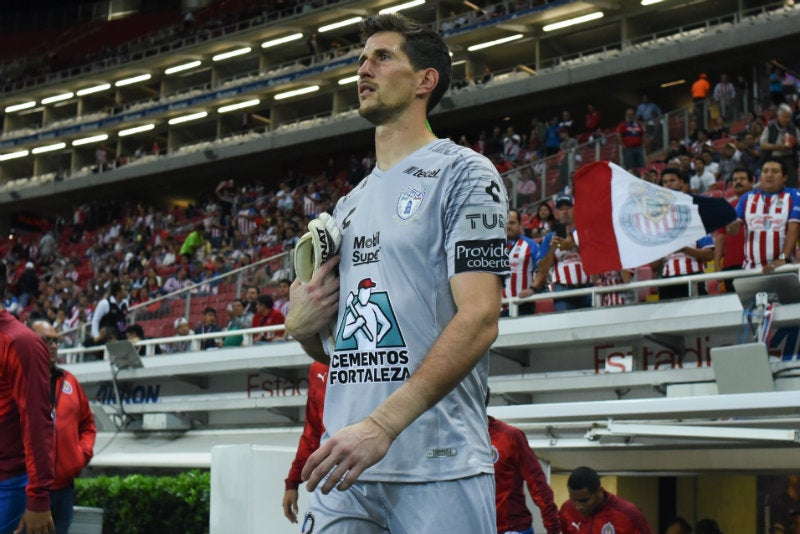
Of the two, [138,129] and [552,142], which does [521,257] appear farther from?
[138,129]

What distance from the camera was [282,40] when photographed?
41.5 metres

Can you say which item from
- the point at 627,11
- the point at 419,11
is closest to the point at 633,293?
the point at 627,11

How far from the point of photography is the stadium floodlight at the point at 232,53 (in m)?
42.6

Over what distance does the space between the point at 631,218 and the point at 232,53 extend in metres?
33.5

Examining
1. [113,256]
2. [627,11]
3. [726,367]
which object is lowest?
[726,367]

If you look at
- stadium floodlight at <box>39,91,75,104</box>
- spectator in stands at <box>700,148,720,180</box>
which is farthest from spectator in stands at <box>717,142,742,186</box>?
stadium floodlight at <box>39,91,75,104</box>

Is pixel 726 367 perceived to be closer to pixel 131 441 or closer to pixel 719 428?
pixel 719 428

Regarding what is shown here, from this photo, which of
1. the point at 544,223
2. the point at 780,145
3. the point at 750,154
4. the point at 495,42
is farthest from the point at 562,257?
the point at 495,42

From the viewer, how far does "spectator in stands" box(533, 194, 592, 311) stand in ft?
39.9

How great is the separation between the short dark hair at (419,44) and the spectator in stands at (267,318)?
42.6 feet

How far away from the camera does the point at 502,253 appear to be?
9.15ft

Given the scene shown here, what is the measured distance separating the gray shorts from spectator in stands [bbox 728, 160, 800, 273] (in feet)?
27.1

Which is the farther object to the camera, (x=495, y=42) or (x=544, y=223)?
(x=495, y=42)

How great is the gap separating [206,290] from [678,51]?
1531 centimetres
